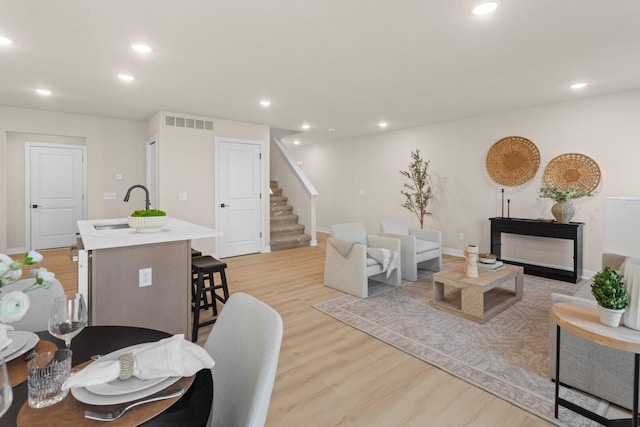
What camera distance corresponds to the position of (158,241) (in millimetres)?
2385

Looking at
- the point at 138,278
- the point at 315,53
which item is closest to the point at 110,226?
the point at 138,278

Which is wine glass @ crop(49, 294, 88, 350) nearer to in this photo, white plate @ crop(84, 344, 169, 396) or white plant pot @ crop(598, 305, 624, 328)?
white plate @ crop(84, 344, 169, 396)

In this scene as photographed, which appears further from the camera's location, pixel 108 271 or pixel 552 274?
pixel 552 274

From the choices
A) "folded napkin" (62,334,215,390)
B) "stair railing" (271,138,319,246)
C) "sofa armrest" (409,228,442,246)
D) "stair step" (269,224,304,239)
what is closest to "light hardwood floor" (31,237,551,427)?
"folded napkin" (62,334,215,390)

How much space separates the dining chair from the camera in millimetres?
921

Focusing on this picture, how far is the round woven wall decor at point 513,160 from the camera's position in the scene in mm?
5023

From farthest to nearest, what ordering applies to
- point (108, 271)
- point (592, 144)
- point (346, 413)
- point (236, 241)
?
point (236, 241) → point (592, 144) → point (108, 271) → point (346, 413)

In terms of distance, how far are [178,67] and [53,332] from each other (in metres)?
3.07

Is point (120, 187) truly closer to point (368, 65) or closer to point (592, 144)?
point (368, 65)

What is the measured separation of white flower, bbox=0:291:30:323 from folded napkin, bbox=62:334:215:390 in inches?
8.0

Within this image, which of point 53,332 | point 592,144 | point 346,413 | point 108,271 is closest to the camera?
point 53,332

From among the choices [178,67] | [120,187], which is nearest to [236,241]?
[120,187]

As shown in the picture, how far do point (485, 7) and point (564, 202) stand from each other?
326cm

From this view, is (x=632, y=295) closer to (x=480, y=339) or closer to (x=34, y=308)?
(x=480, y=339)
